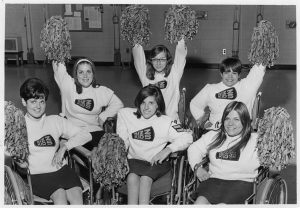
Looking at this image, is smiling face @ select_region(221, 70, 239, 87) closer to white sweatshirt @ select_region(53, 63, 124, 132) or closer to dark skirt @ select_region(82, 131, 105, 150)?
white sweatshirt @ select_region(53, 63, 124, 132)

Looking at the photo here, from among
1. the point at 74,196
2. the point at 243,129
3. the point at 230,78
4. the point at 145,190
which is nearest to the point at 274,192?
the point at 243,129

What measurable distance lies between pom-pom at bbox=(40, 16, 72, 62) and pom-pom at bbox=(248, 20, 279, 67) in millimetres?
1287

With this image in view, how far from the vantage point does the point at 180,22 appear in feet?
8.90

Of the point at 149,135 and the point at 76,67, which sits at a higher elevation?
the point at 76,67

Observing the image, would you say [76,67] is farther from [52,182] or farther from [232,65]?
[232,65]

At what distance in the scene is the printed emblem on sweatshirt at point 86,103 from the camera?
9.29 ft

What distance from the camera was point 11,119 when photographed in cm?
230

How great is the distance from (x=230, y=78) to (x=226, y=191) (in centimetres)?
88

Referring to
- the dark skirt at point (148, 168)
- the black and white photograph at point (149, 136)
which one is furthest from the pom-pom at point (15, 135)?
the dark skirt at point (148, 168)

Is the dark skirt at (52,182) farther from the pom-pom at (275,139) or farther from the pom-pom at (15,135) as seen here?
the pom-pom at (275,139)

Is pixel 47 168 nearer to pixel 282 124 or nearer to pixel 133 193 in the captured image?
pixel 133 193

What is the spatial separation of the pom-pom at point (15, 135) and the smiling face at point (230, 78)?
55.5 inches

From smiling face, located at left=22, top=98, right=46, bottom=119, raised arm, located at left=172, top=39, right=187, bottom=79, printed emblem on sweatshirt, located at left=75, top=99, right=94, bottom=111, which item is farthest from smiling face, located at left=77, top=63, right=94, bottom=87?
raised arm, located at left=172, top=39, right=187, bottom=79

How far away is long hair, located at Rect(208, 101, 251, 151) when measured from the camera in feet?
7.43
